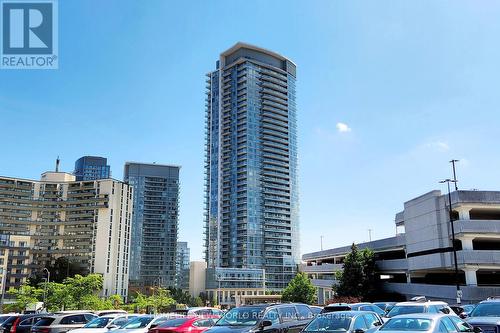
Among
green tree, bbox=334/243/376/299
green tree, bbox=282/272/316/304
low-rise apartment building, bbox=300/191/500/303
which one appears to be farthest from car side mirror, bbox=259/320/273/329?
green tree, bbox=282/272/316/304

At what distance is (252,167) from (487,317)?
146 meters

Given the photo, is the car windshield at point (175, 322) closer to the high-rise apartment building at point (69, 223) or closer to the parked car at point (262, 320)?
the parked car at point (262, 320)

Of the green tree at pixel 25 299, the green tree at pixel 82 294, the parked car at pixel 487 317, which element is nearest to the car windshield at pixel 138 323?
the parked car at pixel 487 317

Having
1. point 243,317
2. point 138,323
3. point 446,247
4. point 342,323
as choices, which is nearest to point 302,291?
point 446,247

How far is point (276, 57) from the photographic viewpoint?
176625 millimetres

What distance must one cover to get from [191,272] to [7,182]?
61807 millimetres

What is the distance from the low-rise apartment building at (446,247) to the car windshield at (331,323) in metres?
34.0

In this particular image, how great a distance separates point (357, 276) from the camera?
56469 millimetres

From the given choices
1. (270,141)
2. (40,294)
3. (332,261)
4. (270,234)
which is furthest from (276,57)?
(40,294)

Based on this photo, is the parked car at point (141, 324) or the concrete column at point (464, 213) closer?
the parked car at point (141, 324)

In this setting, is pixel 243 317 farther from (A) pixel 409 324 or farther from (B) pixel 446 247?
(B) pixel 446 247

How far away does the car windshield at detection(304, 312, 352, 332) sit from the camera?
39.5 feet

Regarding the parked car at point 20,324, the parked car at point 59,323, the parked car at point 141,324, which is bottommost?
the parked car at point 20,324

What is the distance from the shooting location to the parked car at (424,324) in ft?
35.7
